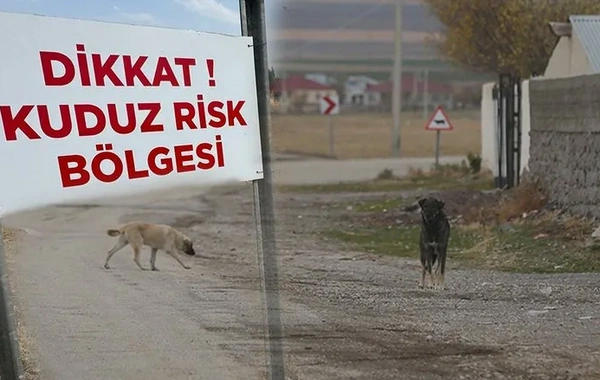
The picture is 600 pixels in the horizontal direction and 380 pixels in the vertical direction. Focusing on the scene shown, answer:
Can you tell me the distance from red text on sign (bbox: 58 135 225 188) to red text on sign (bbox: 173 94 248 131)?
81 mm

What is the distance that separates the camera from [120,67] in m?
2.97

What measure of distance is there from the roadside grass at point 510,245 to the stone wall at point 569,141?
0.39 metres

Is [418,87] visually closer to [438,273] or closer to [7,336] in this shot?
[438,273]

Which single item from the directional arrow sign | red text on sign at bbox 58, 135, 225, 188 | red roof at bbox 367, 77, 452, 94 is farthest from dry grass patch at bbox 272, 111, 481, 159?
red text on sign at bbox 58, 135, 225, 188

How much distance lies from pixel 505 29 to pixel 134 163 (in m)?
11.4

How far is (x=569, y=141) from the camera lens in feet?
26.8

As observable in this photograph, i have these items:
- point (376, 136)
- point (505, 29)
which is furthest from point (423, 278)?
point (376, 136)

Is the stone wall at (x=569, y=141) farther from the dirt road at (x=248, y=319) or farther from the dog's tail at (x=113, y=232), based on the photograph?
the dog's tail at (x=113, y=232)

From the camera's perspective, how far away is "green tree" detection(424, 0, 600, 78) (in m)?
12.4

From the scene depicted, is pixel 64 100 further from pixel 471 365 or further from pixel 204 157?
pixel 471 365

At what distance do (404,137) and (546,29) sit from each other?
1764cm

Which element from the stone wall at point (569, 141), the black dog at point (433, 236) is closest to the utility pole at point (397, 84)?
the stone wall at point (569, 141)

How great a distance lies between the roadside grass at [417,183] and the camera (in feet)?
46.5

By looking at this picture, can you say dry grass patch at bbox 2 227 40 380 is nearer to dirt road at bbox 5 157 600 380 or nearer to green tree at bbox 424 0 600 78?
dirt road at bbox 5 157 600 380
